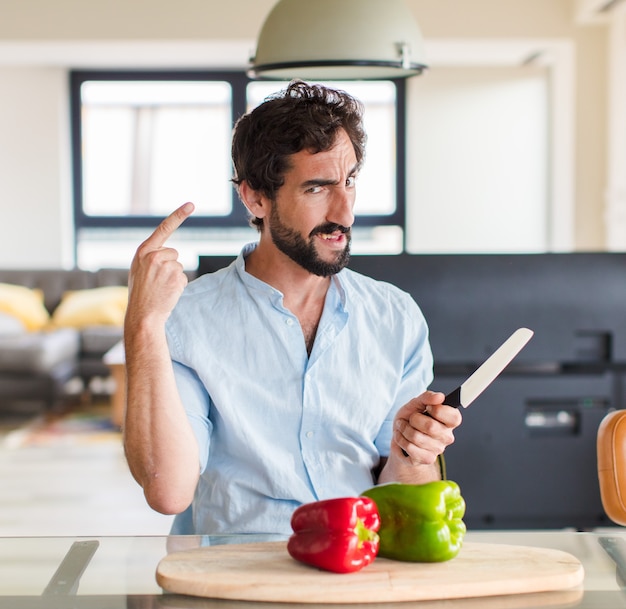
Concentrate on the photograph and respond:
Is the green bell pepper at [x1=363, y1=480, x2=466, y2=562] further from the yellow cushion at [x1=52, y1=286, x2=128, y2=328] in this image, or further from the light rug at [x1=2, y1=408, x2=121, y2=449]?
the yellow cushion at [x1=52, y1=286, x2=128, y2=328]

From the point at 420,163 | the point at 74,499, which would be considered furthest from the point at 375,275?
the point at 420,163

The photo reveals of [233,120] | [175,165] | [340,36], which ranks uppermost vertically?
[233,120]

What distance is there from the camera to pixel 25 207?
7773 mm

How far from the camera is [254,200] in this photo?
5.94 feet

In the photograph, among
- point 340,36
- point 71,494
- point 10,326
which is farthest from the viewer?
point 10,326

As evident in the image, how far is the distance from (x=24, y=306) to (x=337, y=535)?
6.11 meters

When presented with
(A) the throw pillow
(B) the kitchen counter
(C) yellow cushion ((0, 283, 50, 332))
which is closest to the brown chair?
(B) the kitchen counter

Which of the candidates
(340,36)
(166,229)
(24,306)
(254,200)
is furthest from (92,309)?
(166,229)

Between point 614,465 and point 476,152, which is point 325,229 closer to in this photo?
point 614,465

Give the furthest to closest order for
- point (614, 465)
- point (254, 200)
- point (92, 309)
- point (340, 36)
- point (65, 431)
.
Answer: point (92, 309), point (65, 431), point (340, 36), point (254, 200), point (614, 465)

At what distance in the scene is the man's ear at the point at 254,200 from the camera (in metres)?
1.79

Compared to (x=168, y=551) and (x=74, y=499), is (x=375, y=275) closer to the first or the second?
(x=168, y=551)

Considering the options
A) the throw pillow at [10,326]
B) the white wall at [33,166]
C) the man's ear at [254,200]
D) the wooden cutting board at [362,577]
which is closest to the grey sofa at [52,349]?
the throw pillow at [10,326]

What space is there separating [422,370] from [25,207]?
6.56 m
